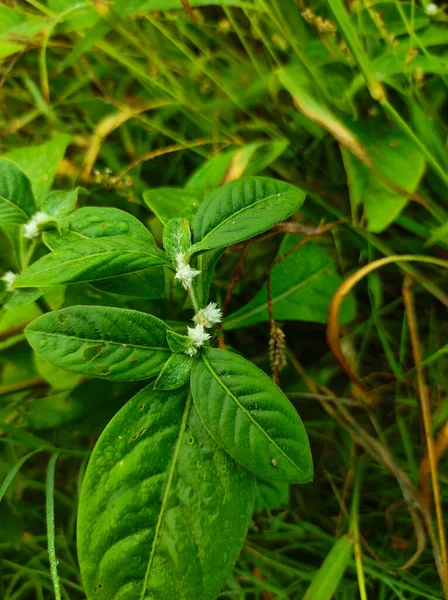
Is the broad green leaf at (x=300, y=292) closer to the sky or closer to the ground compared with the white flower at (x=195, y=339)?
closer to the ground

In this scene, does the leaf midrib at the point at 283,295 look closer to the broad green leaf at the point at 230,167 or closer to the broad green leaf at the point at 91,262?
the broad green leaf at the point at 230,167

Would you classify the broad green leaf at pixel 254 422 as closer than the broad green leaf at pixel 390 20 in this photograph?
Yes

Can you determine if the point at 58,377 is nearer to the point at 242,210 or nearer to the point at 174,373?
the point at 174,373

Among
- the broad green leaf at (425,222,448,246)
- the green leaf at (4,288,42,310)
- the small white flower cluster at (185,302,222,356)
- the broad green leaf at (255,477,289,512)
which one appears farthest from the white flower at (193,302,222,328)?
the broad green leaf at (425,222,448,246)

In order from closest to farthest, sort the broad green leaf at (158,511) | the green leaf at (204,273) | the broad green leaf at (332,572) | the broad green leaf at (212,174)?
the broad green leaf at (158,511) → the green leaf at (204,273) → the broad green leaf at (332,572) → the broad green leaf at (212,174)

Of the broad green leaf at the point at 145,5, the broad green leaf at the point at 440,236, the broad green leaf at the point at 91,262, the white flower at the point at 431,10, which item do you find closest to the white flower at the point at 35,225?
the broad green leaf at the point at 91,262

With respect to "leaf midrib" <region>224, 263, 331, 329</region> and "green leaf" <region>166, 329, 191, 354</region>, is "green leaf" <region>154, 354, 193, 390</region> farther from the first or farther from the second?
"leaf midrib" <region>224, 263, 331, 329</region>

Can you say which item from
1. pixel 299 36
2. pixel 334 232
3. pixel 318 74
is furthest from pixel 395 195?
pixel 299 36
